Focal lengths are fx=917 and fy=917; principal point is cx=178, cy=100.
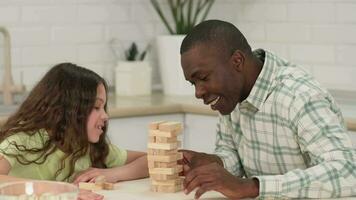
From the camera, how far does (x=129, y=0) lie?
4.98 m

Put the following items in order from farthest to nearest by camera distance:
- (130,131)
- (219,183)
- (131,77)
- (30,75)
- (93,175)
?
(131,77) < (30,75) < (130,131) < (93,175) < (219,183)

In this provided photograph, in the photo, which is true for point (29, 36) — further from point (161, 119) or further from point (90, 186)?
point (90, 186)

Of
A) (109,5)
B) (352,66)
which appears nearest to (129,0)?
(109,5)

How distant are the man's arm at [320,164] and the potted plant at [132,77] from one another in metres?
2.20

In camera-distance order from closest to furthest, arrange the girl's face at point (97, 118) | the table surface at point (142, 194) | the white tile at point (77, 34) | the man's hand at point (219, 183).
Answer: the man's hand at point (219, 183), the table surface at point (142, 194), the girl's face at point (97, 118), the white tile at point (77, 34)

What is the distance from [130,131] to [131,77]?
1.83 ft

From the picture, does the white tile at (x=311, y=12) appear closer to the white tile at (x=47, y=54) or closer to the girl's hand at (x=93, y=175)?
the white tile at (x=47, y=54)

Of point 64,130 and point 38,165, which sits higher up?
point 64,130

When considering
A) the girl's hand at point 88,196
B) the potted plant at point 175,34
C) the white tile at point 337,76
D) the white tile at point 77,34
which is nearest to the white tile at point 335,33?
the white tile at point 337,76

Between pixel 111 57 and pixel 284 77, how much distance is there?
2271 millimetres

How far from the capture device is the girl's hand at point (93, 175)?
288cm

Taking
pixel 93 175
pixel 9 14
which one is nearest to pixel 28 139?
pixel 93 175

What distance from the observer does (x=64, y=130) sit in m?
3.05

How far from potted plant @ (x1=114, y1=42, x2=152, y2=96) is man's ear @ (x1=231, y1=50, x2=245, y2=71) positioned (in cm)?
204
